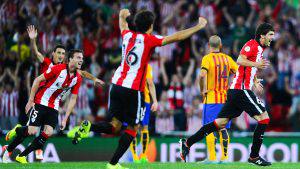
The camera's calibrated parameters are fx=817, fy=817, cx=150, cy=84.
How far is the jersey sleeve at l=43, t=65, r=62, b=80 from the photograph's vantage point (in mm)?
14133

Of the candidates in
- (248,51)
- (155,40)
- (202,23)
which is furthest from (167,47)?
(202,23)

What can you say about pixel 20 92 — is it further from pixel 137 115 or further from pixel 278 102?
pixel 137 115

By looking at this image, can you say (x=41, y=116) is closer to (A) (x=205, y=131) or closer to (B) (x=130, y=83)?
(A) (x=205, y=131)

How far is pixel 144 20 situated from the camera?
442 inches

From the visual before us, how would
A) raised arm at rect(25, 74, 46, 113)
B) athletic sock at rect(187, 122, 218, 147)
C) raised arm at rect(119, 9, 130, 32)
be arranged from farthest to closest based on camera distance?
1. raised arm at rect(25, 74, 46, 113)
2. athletic sock at rect(187, 122, 218, 147)
3. raised arm at rect(119, 9, 130, 32)

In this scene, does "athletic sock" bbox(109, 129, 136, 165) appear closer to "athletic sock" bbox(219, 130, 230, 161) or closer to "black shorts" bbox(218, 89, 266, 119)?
"black shorts" bbox(218, 89, 266, 119)

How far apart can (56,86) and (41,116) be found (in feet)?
1.97

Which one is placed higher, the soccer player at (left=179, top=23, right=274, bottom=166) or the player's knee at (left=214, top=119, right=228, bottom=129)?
the soccer player at (left=179, top=23, right=274, bottom=166)

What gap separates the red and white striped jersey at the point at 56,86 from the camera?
1421 centimetres

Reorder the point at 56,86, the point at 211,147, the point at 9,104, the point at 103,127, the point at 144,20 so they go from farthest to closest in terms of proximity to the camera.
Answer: the point at 9,104
the point at 211,147
the point at 56,86
the point at 103,127
the point at 144,20

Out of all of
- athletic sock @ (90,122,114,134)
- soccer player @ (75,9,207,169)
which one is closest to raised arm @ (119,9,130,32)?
soccer player @ (75,9,207,169)

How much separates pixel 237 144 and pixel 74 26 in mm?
6099

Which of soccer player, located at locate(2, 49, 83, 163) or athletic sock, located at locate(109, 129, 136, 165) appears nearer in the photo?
athletic sock, located at locate(109, 129, 136, 165)

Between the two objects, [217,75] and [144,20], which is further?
[217,75]
